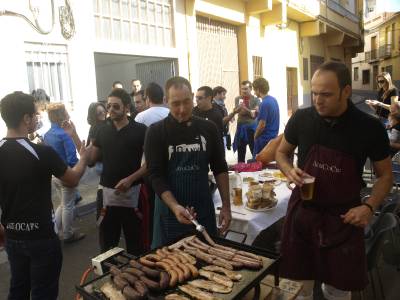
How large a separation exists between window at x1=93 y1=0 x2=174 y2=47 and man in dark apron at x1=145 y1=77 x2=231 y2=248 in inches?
265

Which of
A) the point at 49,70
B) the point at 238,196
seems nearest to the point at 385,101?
the point at 238,196

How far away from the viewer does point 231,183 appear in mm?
4270

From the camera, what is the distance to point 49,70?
24.8 ft

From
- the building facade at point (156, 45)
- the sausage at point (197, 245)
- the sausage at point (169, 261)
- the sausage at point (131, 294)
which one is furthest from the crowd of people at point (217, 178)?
the building facade at point (156, 45)

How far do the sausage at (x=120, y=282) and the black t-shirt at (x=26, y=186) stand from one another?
956 mm

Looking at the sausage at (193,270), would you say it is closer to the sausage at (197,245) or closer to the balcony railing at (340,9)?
the sausage at (197,245)

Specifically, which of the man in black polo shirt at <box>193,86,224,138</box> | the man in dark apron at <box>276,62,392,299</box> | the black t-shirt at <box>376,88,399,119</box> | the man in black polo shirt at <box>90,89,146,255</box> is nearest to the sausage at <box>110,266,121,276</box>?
the man in dark apron at <box>276,62,392,299</box>

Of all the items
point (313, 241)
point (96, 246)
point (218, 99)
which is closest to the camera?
point (313, 241)

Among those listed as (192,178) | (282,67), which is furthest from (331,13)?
(192,178)

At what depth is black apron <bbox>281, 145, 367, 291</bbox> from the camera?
2.41 m

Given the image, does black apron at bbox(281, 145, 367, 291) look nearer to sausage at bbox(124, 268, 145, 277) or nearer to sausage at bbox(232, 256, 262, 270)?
sausage at bbox(232, 256, 262, 270)

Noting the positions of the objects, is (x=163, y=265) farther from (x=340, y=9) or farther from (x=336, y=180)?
(x=340, y=9)

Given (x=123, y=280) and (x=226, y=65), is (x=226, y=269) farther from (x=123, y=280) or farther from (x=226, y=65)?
(x=226, y=65)

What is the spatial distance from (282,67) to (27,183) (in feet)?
53.6
